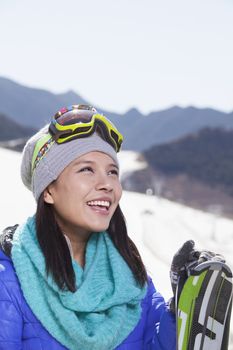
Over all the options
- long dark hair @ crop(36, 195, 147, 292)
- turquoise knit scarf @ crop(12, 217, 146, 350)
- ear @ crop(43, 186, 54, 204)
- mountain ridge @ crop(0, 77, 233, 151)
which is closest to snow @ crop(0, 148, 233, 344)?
long dark hair @ crop(36, 195, 147, 292)

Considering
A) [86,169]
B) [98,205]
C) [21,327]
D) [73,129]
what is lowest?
[21,327]

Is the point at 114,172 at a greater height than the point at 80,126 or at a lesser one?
lesser

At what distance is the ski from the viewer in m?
1.55

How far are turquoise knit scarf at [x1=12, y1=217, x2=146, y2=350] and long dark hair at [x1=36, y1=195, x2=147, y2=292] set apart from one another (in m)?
0.02

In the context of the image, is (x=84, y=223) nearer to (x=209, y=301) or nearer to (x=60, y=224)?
(x=60, y=224)

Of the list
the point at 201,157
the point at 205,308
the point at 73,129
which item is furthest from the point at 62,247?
the point at 201,157

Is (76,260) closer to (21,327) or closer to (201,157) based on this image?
(21,327)

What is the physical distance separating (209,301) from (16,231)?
2.19 feet

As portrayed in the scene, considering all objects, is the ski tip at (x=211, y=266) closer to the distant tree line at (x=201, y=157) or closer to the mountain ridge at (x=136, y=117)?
the distant tree line at (x=201, y=157)

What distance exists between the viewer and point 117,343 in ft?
4.98

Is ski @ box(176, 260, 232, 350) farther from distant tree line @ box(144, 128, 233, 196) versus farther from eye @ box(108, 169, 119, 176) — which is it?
distant tree line @ box(144, 128, 233, 196)

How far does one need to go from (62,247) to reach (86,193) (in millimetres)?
191

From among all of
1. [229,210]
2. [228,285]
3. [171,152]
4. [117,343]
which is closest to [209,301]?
[228,285]

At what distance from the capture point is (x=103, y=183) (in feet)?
5.21
